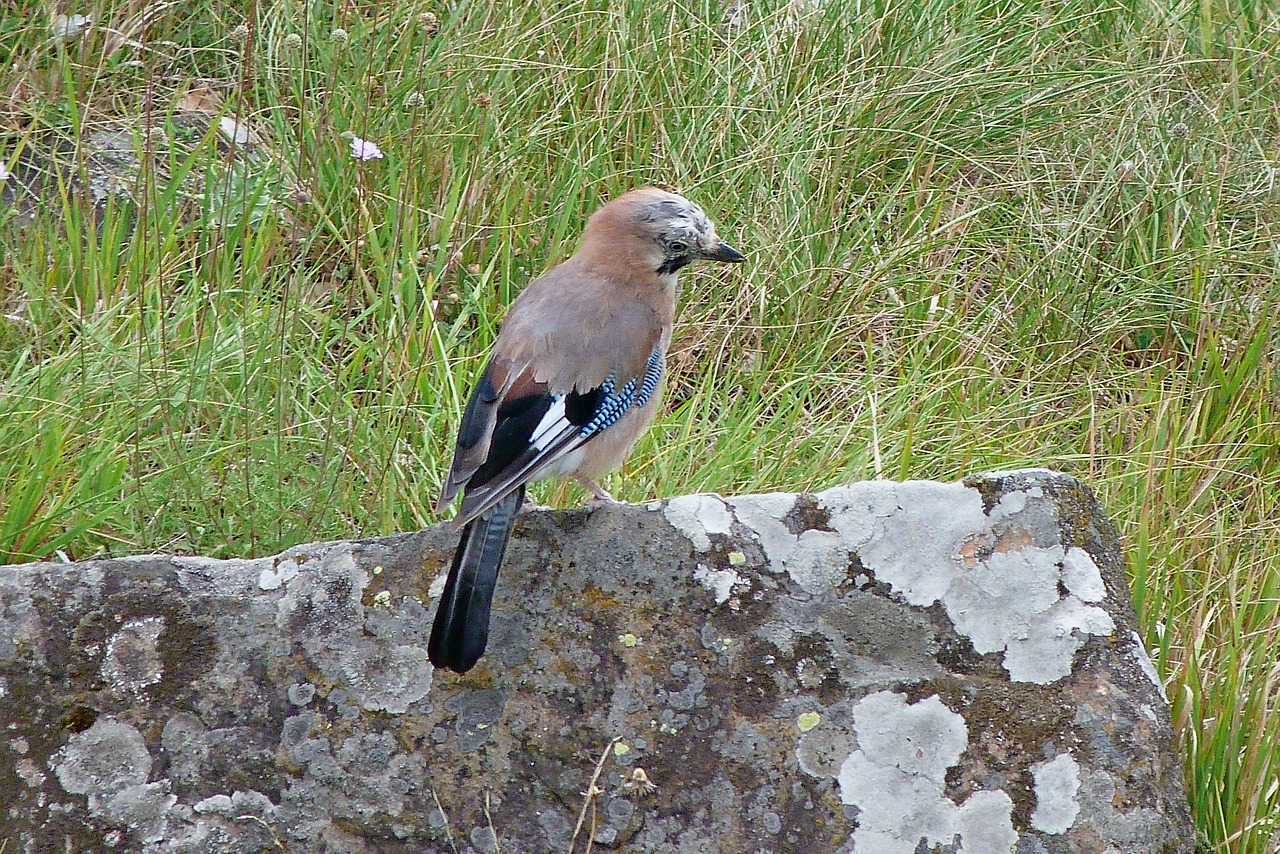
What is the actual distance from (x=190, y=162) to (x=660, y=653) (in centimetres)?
266

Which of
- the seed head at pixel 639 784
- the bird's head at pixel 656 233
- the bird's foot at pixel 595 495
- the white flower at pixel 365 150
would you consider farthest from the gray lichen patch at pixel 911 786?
the white flower at pixel 365 150

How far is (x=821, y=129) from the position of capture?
5.14m

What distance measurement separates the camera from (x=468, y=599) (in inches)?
107

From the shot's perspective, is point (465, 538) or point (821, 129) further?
point (821, 129)

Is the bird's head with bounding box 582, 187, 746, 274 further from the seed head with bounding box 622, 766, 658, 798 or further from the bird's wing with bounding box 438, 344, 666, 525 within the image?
the seed head with bounding box 622, 766, 658, 798

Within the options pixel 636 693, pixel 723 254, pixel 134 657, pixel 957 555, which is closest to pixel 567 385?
pixel 723 254

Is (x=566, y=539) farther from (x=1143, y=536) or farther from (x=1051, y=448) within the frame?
(x=1051, y=448)

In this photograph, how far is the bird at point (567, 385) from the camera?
2.78 m

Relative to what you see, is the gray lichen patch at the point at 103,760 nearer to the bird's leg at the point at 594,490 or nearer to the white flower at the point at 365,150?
the bird's leg at the point at 594,490

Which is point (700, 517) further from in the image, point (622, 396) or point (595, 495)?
point (622, 396)

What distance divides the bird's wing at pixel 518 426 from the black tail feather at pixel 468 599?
51 millimetres

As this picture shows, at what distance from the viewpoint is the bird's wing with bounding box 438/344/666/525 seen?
9.75ft

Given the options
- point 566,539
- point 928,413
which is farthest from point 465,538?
point 928,413

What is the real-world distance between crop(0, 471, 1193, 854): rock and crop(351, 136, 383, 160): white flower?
5.00ft
